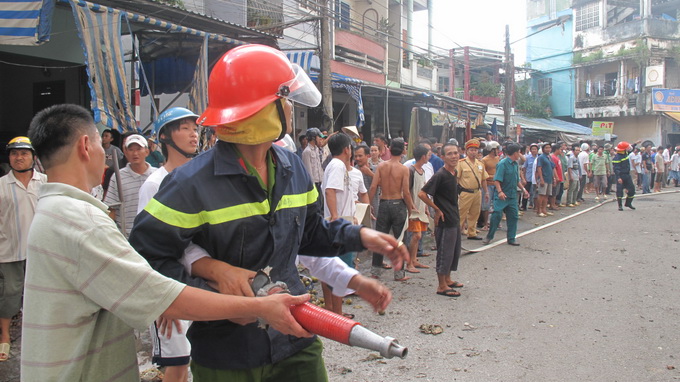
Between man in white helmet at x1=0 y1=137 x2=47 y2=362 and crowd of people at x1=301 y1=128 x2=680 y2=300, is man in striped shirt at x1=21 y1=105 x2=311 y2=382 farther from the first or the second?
man in white helmet at x1=0 y1=137 x2=47 y2=362

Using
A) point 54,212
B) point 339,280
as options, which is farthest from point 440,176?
point 54,212

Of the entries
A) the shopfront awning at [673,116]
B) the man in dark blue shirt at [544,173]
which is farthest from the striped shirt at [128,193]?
the shopfront awning at [673,116]

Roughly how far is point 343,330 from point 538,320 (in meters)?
4.14

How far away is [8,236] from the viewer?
4328 mm

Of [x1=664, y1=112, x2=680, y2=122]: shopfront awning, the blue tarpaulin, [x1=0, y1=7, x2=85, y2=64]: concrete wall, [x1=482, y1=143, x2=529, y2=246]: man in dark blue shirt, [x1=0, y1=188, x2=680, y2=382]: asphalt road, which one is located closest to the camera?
[x1=0, y1=188, x2=680, y2=382]: asphalt road

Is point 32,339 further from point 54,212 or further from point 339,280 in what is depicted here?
point 339,280

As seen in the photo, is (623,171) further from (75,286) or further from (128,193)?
(75,286)

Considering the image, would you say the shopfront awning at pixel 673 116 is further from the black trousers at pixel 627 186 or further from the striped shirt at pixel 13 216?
the striped shirt at pixel 13 216

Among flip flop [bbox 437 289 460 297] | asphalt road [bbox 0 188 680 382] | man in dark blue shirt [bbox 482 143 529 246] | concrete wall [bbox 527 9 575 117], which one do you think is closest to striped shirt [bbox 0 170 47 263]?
asphalt road [bbox 0 188 680 382]

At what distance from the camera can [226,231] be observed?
1.69 metres

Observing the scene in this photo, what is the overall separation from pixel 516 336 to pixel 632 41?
34.6 metres

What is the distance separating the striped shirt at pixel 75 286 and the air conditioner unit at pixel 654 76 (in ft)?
122

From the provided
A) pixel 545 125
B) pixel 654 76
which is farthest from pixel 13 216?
pixel 654 76

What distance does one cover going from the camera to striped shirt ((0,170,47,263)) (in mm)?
4324
